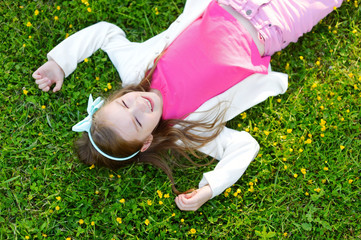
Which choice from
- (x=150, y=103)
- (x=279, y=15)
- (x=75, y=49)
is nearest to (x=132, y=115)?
(x=150, y=103)

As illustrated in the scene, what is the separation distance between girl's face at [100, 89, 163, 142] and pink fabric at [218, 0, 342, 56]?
3.79ft

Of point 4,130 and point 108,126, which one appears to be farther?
point 4,130

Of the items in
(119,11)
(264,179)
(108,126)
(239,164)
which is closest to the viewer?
(108,126)

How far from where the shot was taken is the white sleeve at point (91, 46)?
323 cm

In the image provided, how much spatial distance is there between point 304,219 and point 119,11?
8.58ft

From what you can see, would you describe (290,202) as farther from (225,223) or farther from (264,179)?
(225,223)

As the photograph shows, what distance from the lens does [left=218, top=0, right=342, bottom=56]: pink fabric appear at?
309 centimetres

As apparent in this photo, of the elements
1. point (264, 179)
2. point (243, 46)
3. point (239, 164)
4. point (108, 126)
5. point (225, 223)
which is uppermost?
point (243, 46)

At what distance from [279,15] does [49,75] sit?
2.09 m

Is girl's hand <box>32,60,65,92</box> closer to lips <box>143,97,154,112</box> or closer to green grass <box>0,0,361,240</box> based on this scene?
green grass <box>0,0,361,240</box>

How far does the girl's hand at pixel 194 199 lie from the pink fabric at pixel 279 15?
135 centimetres

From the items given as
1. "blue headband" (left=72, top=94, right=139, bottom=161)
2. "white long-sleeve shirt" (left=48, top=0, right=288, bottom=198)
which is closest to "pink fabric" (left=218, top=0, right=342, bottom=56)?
"white long-sleeve shirt" (left=48, top=0, right=288, bottom=198)

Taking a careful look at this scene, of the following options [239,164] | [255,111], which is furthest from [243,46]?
[239,164]

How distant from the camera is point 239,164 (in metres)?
3.05
